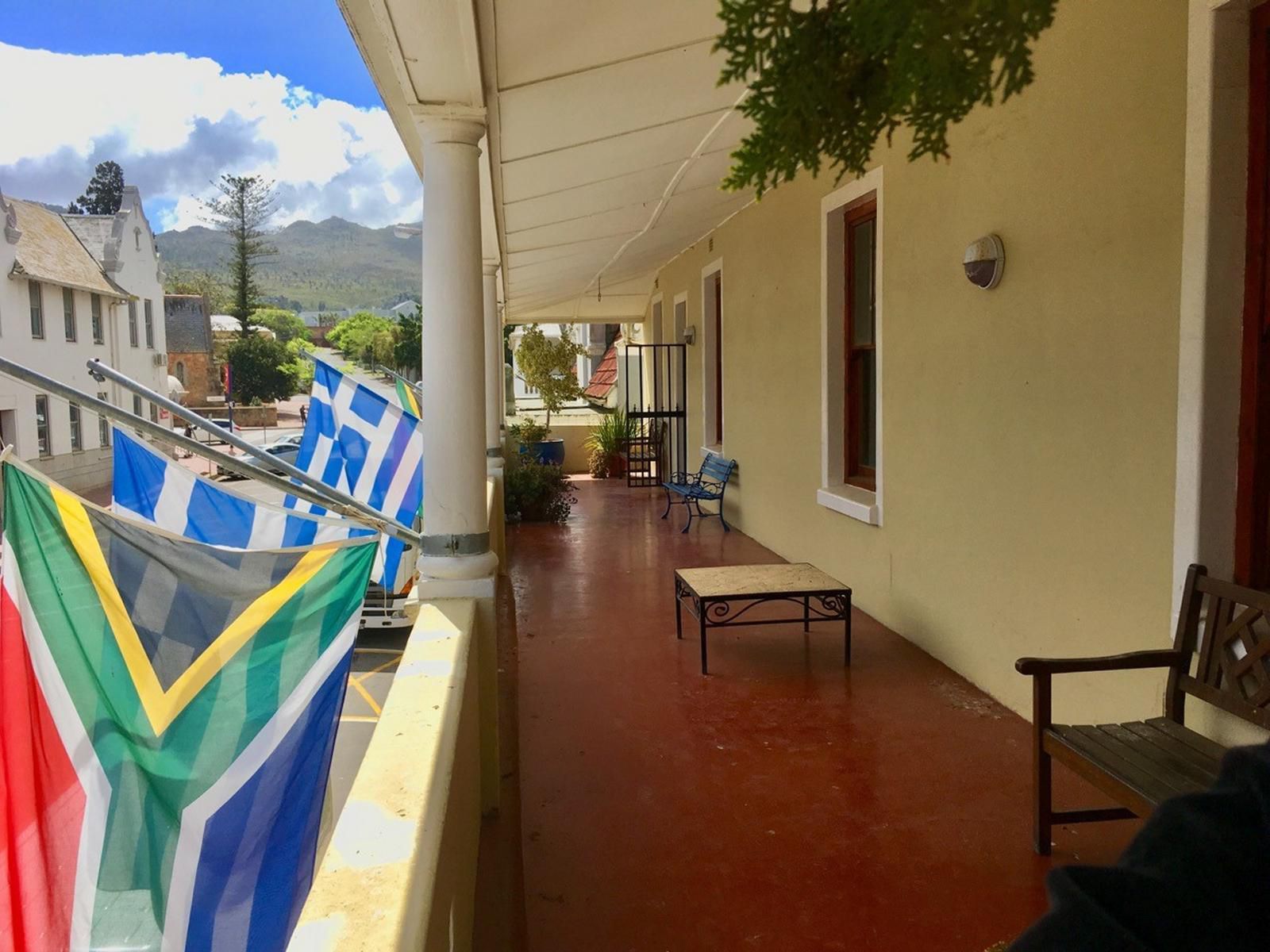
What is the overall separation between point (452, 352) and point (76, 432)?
35.1 m

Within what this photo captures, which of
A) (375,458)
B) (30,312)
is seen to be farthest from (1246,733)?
(30,312)

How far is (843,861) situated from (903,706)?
1475mm

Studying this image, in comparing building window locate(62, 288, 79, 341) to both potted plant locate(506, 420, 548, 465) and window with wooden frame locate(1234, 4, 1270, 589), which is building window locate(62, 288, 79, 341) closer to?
potted plant locate(506, 420, 548, 465)

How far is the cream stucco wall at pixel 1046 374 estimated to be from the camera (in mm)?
3332

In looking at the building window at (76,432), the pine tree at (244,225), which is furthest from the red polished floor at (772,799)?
the pine tree at (244,225)

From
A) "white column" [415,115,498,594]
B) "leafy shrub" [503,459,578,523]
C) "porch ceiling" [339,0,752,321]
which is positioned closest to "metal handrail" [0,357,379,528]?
"white column" [415,115,498,594]

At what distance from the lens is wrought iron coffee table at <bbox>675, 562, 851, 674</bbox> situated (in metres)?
5.11

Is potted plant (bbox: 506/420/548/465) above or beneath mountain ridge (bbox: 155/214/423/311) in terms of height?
beneath

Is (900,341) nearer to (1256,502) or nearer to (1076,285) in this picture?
(1076,285)

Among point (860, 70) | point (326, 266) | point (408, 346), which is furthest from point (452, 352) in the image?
point (326, 266)

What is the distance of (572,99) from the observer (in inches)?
168

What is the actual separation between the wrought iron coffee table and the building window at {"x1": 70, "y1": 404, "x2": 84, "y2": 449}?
33104 millimetres

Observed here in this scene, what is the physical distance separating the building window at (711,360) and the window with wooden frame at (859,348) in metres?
3.94

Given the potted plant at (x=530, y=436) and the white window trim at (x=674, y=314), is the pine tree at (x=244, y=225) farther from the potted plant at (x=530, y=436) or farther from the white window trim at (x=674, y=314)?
the white window trim at (x=674, y=314)
